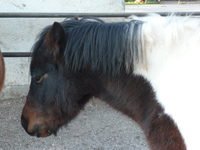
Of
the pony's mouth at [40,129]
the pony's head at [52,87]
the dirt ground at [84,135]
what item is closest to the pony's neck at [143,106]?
the pony's head at [52,87]

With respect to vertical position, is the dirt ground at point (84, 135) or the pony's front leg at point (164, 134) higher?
the pony's front leg at point (164, 134)

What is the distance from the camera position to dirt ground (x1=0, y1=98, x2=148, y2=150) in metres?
3.24

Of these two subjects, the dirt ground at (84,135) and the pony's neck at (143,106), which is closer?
the pony's neck at (143,106)

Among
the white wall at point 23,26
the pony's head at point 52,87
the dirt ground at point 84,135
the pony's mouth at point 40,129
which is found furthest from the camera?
the white wall at point 23,26

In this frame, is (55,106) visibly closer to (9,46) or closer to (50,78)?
(50,78)

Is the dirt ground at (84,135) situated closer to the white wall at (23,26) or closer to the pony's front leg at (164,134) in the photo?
the white wall at (23,26)

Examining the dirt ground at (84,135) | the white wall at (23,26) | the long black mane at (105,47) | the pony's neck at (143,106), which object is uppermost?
the long black mane at (105,47)

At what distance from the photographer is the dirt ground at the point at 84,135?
3240 mm

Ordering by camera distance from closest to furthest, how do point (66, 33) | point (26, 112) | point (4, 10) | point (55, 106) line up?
1. point (66, 33)
2. point (55, 106)
3. point (26, 112)
4. point (4, 10)

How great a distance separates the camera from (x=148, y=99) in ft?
5.20

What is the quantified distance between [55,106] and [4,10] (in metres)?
2.75

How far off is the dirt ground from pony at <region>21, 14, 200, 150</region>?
150 centimetres

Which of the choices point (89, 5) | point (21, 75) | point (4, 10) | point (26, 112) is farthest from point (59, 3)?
point (26, 112)

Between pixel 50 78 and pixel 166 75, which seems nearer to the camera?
pixel 166 75
